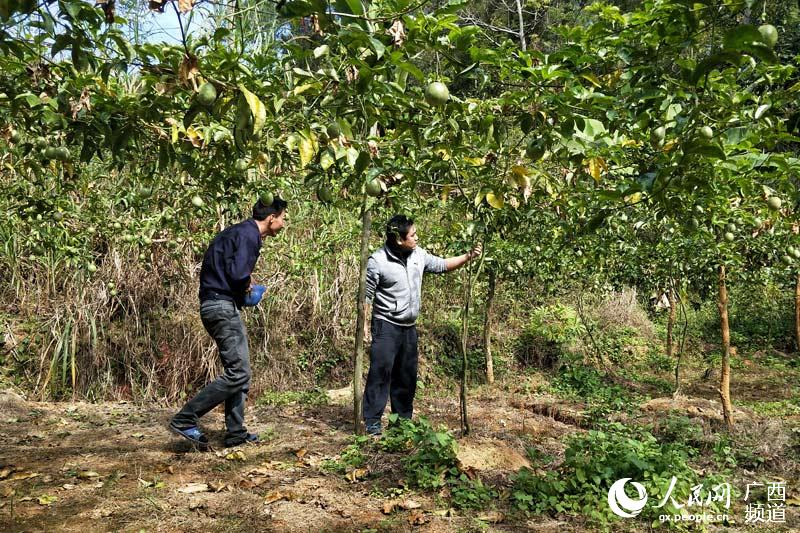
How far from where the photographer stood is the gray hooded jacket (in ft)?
12.5

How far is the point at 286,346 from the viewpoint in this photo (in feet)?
20.3

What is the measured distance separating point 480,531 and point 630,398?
4.57 metres

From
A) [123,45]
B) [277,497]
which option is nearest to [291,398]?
[277,497]

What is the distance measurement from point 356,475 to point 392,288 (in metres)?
1.23

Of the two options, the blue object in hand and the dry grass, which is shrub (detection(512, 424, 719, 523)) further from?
the dry grass

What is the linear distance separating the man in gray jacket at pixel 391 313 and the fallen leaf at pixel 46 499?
1.78 m

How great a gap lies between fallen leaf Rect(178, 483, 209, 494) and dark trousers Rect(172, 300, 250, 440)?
0.50m

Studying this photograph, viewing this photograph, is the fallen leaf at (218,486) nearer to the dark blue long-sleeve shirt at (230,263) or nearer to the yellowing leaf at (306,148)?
the dark blue long-sleeve shirt at (230,263)

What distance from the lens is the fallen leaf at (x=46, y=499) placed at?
8.92 feet

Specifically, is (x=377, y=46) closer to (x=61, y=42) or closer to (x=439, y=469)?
(x=61, y=42)

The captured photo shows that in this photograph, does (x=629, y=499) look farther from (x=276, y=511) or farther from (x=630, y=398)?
(x=630, y=398)

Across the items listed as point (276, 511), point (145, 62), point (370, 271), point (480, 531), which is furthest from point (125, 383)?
point (145, 62)

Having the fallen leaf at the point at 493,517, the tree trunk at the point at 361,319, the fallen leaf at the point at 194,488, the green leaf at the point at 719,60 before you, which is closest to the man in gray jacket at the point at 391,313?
the tree trunk at the point at 361,319

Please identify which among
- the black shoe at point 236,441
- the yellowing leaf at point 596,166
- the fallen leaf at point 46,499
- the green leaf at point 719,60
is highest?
the green leaf at point 719,60
